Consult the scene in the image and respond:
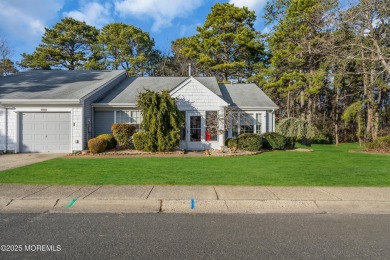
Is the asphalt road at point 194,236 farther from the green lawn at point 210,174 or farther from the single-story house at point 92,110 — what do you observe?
the single-story house at point 92,110

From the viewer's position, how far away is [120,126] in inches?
599

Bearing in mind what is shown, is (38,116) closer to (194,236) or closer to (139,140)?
(139,140)

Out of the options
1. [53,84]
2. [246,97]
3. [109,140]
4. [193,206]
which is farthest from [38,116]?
[246,97]

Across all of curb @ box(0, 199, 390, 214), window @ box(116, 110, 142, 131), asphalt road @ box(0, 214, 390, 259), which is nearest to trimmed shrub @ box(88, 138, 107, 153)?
window @ box(116, 110, 142, 131)

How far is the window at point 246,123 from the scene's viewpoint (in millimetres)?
17703

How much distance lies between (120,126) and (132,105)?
175cm

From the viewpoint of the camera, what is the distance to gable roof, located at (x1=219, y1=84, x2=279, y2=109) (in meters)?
17.9

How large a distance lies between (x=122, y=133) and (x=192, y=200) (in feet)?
33.9

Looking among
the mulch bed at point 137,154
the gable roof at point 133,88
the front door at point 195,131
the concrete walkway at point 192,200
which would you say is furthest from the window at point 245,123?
the concrete walkway at point 192,200

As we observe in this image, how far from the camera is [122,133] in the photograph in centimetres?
1521

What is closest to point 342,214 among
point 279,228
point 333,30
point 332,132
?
point 279,228

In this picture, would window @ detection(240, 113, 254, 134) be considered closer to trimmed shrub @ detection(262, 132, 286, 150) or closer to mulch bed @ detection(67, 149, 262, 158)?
trimmed shrub @ detection(262, 132, 286, 150)

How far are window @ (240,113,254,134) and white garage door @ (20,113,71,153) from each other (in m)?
10.7

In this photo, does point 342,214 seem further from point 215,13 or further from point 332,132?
point 215,13
